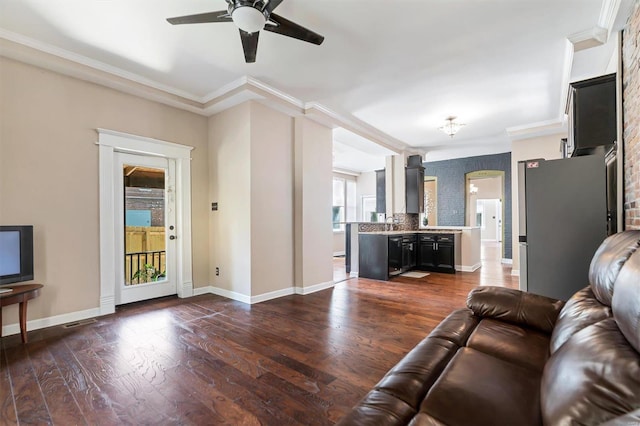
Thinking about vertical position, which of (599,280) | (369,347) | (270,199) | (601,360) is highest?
(270,199)

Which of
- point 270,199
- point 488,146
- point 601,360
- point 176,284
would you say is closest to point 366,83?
point 270,199

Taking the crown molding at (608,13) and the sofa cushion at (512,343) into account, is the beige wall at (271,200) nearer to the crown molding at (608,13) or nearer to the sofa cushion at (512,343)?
the sofa cushion at (512,343)

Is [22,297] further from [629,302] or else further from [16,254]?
[629,302]

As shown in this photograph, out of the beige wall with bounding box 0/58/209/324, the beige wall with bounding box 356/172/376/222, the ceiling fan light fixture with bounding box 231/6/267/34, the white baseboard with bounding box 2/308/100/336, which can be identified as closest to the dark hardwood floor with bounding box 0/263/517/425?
the white baseboard with bounding box 2/308/100/336

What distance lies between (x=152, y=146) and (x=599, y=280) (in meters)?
4.61

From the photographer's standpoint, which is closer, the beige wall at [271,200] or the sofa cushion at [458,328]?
the sofa cushion at [458,328]

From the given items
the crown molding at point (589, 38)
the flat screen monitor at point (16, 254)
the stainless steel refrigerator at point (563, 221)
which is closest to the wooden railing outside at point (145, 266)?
the flat screen monitor at point (16, 254)

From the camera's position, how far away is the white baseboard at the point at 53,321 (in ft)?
9.41

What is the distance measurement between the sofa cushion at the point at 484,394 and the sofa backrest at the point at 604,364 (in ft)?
0.28

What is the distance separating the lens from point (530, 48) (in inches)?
119

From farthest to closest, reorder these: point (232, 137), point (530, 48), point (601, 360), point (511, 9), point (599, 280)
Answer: point (232, 137) → point (530, 48) → point (511, 9) → point (599, 280) → point (601, 360)

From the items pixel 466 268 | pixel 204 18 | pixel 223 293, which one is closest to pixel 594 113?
pixel 204 18

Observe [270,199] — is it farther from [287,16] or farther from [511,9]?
[511,9]

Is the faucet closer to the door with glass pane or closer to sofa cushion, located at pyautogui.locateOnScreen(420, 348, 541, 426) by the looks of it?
the door with glass pane
